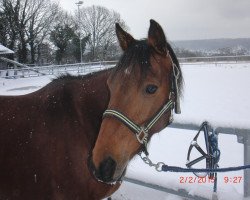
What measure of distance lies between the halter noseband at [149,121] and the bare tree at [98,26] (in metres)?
56.8

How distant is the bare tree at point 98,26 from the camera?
2397 inches

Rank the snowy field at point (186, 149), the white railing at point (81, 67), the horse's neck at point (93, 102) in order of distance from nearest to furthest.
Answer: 1. the horse's neck at point (93, 102)
2. the snowy field at point (186, 149)
3. the white railing at point (81, 67)

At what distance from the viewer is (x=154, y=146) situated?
22.5ft

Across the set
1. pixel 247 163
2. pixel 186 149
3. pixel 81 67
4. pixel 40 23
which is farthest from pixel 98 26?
pixel 247 163

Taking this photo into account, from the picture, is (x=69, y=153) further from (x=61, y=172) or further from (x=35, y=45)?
(x=35, y=45)

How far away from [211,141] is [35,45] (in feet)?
178

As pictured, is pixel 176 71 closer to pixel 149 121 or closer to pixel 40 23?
pixel 149 121

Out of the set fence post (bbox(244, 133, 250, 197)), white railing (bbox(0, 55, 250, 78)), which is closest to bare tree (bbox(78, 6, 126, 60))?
white railing (bbox(0, 55, 250, 78))

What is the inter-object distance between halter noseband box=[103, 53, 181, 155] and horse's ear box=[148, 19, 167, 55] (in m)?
0.17

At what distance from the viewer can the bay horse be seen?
2.14 meters

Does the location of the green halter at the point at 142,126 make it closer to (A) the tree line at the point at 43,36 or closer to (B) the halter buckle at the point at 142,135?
(B) the halter buckle at the point at 142,135

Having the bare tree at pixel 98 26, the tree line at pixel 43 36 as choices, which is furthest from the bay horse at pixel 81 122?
the bare tree at pixel 98 26

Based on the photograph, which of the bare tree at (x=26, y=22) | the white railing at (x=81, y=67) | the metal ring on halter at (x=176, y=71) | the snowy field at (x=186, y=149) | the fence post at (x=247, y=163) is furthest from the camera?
the bare tree at (x=26, y=22)

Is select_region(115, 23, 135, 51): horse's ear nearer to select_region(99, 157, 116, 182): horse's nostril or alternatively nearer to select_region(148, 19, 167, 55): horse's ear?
select_region(148, 19, 167, 55): horse's ear
